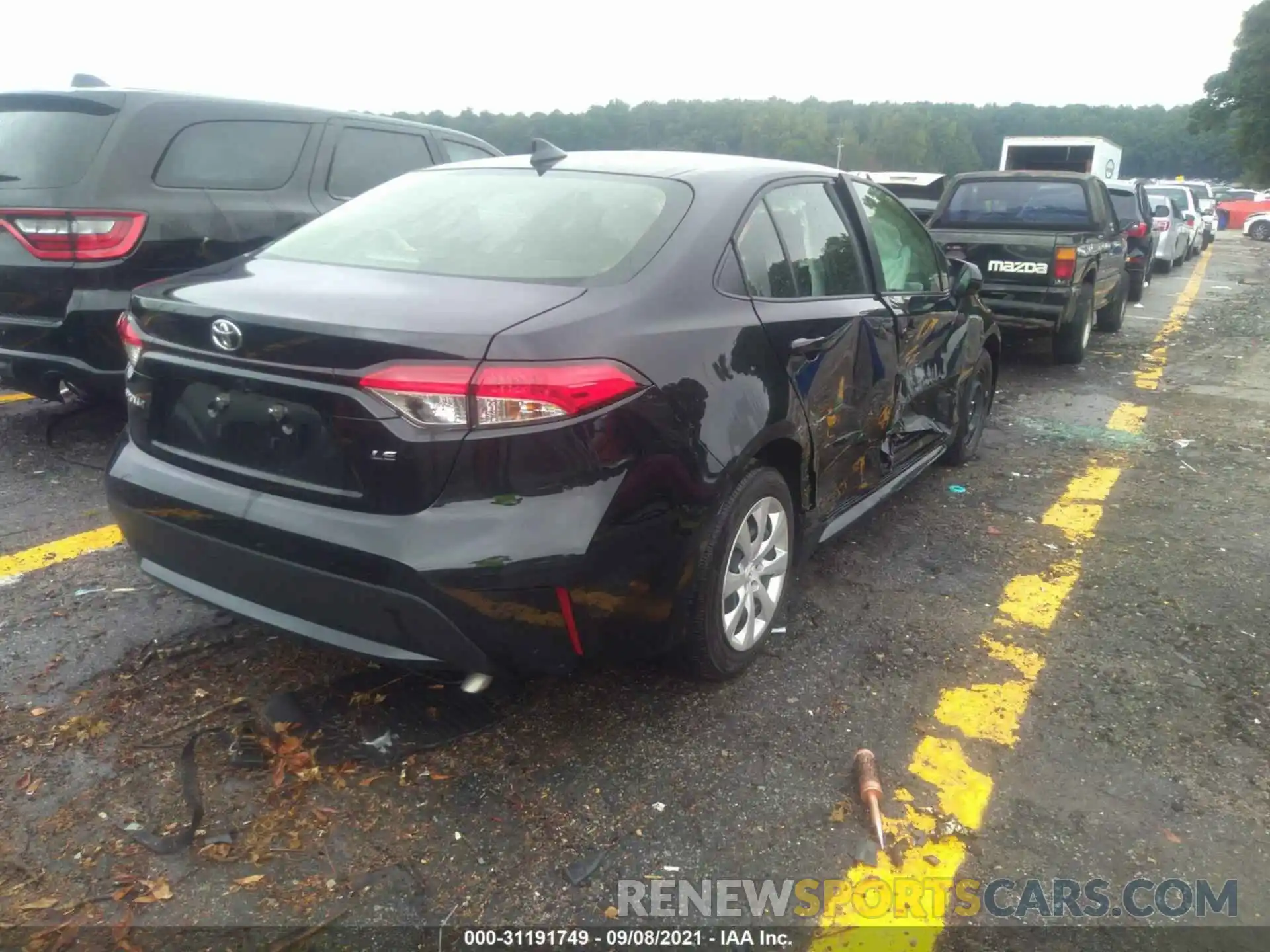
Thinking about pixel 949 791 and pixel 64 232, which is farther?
pixel 64 232

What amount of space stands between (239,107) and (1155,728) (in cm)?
517

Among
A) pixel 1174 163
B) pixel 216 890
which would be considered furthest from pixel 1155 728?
pixel 1174 163

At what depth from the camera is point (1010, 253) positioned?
8211 mm

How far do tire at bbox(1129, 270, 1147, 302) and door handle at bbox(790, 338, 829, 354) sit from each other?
40.5 feet

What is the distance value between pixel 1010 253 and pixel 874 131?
68540mm

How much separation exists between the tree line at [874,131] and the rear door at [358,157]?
22.0m

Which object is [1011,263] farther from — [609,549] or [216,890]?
[216,890]

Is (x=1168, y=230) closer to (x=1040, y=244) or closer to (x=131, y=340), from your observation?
(x=1040, y=244)

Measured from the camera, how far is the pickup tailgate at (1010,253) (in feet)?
26.5

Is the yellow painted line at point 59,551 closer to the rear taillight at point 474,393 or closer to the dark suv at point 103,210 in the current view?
the dark suv at point 103,210

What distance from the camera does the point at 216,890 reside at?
218 cm

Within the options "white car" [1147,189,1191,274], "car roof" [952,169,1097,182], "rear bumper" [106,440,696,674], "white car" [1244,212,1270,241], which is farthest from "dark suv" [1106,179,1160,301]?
"white car" [1244,212,1270,241]

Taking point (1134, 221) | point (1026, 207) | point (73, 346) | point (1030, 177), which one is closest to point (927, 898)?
point (73, 346)

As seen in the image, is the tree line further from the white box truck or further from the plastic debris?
the plastic debris
